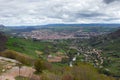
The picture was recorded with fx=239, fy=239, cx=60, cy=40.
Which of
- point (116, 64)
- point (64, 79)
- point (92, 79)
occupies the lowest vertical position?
point (116, 64)

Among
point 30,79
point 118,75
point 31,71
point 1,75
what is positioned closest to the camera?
point 30,79

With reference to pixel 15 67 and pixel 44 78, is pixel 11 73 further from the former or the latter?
pixel 44 78

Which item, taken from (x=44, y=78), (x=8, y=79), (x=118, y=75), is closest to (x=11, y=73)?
(x=8, y=79)

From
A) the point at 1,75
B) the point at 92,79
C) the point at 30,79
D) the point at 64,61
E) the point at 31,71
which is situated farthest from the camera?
the point at 64,61

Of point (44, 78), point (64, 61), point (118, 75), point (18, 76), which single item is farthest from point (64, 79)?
point (64, 61)

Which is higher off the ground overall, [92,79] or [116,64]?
Result: [92,79]

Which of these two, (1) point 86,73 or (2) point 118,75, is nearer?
(1) point 86,73

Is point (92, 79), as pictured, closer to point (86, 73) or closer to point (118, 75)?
point (86, 73)

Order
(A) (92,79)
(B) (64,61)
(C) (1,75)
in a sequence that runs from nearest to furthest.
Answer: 1. (C) (1,75)
2. (A) (92,79)
3. (B) (64,61)

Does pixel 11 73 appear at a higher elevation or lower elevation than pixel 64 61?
higher
